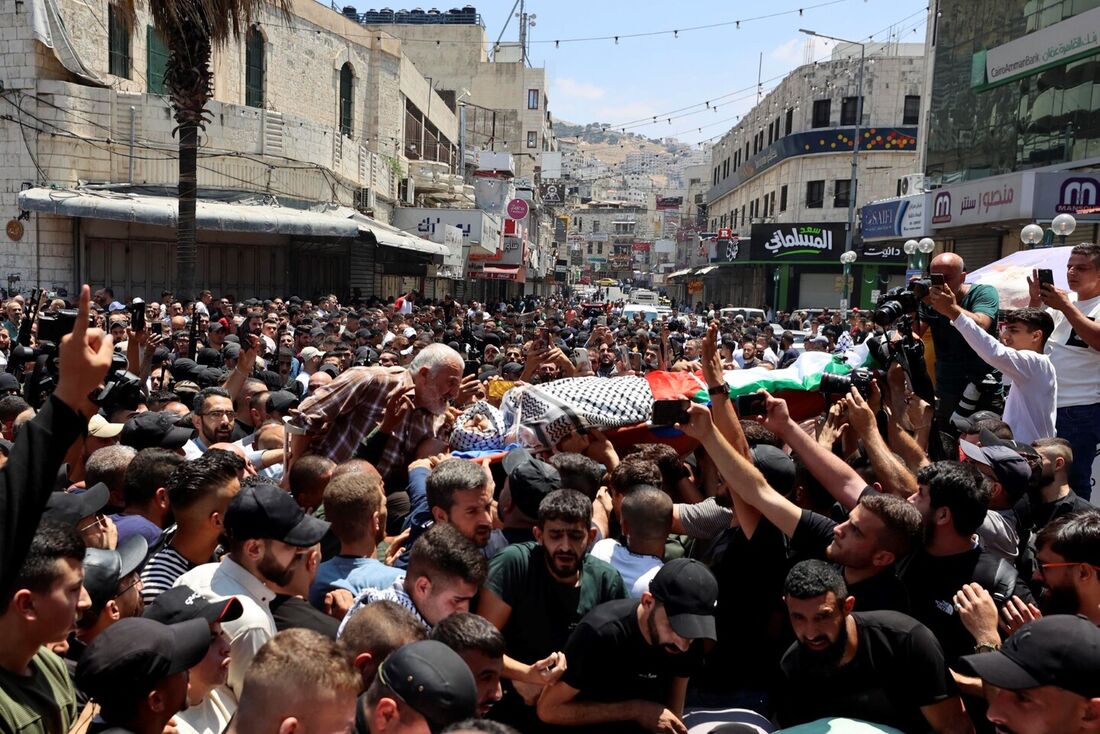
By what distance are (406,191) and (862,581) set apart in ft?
115

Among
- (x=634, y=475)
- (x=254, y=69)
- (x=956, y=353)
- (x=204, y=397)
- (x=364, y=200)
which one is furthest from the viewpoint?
(x=364, y=200)

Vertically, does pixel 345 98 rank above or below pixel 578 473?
above

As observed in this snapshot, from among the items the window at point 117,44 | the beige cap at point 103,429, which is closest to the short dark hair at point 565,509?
the beige cap at point 103,429

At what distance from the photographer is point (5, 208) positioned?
21.1 meters

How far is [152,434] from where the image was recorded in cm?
527

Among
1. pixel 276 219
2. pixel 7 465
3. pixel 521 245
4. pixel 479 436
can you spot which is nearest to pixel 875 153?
pixel 521 245

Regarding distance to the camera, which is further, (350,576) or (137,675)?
(350,576)

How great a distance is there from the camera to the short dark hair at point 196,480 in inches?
152

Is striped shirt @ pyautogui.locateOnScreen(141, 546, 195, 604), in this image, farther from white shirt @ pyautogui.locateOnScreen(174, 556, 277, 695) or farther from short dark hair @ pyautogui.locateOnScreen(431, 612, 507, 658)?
short dark hair @ pyautogui.locateOnScreen(431, 612, 507, 658)

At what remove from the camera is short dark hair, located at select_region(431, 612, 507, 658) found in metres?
2.87

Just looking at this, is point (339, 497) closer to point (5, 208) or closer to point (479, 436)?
point (479, 436)

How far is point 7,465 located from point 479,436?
3.48 m

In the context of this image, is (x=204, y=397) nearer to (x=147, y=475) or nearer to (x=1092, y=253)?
(x=147, y=475)

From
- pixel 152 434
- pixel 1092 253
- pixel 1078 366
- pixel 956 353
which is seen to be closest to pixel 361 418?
pixel 152 434
